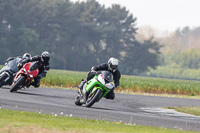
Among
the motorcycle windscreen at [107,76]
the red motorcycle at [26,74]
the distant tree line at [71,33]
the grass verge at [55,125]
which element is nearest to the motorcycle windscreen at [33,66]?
the red motorcycle at [26,74]

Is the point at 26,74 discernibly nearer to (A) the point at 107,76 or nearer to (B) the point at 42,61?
(B) the point at 42,61

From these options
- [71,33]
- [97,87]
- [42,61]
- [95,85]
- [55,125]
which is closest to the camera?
[55,125]

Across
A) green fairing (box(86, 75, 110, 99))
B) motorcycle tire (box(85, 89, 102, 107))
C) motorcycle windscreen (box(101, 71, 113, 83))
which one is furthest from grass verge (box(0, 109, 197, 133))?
motorcycle windscreen (box(101, 71, 113, 83))

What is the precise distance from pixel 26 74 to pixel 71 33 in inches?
3315

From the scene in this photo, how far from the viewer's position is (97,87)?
15734 millimetres

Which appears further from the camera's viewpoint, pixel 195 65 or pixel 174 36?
pixel 174 36

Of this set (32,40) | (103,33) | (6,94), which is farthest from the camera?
(103,33)

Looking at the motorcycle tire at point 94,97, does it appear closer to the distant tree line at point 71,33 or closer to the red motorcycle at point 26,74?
the red motorcycle at point 26,74

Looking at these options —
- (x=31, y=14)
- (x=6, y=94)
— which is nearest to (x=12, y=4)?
(x=31, y=14)

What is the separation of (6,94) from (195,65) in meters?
109

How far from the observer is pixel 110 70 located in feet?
52.9

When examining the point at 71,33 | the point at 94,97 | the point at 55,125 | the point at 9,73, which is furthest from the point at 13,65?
the point at 71,33

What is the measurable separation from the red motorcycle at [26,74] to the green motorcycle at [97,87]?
3100mm

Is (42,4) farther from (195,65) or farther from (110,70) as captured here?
(110,70)
